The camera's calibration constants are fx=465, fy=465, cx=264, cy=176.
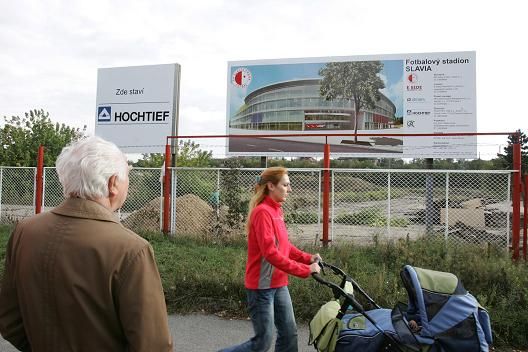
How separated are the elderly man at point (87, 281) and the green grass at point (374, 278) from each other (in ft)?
13.6

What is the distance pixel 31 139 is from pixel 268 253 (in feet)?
66.7

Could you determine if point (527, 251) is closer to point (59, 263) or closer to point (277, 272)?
point (277, 272)

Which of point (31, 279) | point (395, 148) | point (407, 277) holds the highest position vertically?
point (395, 148)

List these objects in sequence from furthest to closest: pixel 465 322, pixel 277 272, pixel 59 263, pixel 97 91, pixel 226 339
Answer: pixel 97 91
pixel 226 339
pixel 277 272
pixel 465 322
pixel 59 263

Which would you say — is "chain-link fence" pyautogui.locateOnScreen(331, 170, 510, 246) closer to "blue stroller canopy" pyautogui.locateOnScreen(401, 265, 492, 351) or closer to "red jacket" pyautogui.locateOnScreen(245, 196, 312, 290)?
"red jacket" pyautogui.locateOnScreen(245, 196, 312, 290)

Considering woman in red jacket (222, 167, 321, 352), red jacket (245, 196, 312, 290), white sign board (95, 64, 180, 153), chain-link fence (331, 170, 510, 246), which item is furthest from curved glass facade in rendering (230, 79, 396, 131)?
red jacket (245, 196, 312, 290)

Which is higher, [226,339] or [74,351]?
[74,351]

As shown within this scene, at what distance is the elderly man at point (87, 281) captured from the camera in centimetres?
173

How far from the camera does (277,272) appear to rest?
376 centimetres

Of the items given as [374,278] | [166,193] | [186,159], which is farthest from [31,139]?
[374,278]

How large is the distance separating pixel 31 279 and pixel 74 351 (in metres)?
→ 0.32

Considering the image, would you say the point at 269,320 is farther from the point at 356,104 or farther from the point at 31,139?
the point at 31,139

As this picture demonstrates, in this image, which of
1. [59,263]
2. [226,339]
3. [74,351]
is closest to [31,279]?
[59,263]

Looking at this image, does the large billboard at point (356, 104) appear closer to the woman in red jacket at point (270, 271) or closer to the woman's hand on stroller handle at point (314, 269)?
the woman in red jacket at point (270, 271)
